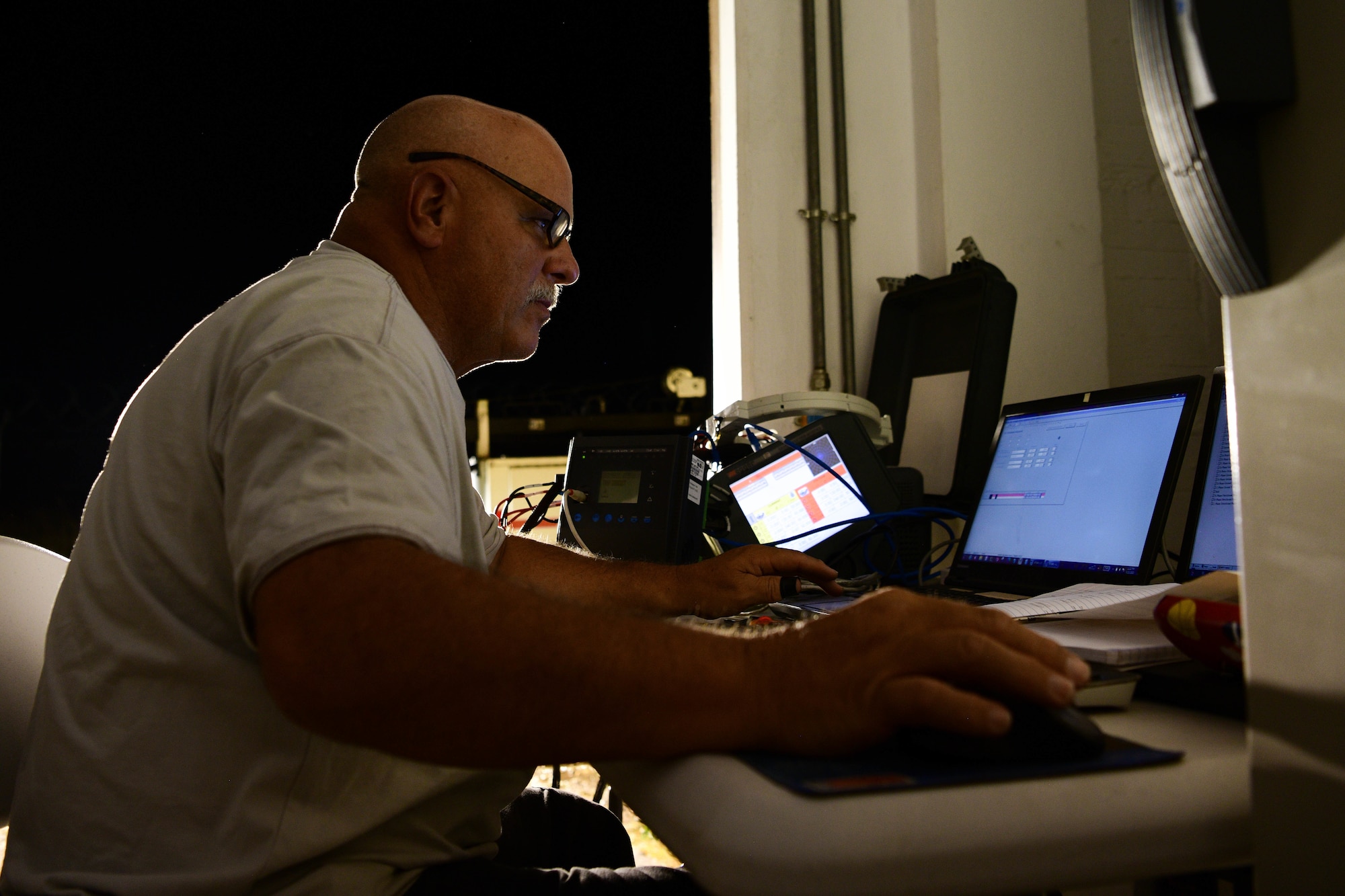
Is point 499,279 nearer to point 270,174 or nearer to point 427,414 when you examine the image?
point 427,414

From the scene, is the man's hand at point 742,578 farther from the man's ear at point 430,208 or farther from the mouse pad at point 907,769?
the mouse pad at point 907,769

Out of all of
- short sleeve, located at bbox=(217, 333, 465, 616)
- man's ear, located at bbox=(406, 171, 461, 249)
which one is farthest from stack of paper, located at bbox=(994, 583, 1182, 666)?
man's ear, located at bbox=(406, 171, 461, 249)

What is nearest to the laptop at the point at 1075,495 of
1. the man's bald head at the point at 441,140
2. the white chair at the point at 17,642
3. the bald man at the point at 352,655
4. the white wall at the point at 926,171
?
the bald man at the point at 352,655

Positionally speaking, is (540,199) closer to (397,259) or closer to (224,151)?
(397,259)

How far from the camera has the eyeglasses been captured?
45.4 inches

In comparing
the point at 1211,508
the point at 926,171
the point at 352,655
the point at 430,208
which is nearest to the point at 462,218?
the point at 430,208

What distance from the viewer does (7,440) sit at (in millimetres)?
4078

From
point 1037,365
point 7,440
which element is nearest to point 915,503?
point 1037,365

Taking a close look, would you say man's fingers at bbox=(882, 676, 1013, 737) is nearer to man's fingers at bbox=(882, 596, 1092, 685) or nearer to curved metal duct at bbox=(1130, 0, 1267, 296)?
man's fingers at bbox=(882, 596, 1092, 685)

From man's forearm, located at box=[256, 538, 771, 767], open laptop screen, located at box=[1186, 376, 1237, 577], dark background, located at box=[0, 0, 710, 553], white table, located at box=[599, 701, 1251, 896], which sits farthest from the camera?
dark background, located at box=[0, 0, 710, 553]

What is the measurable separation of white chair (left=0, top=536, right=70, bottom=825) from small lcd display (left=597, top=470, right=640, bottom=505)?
2.99 ft

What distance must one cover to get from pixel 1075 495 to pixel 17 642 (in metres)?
1.48

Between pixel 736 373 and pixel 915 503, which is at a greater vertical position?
pixel 736 373

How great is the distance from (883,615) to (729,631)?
11 cm
